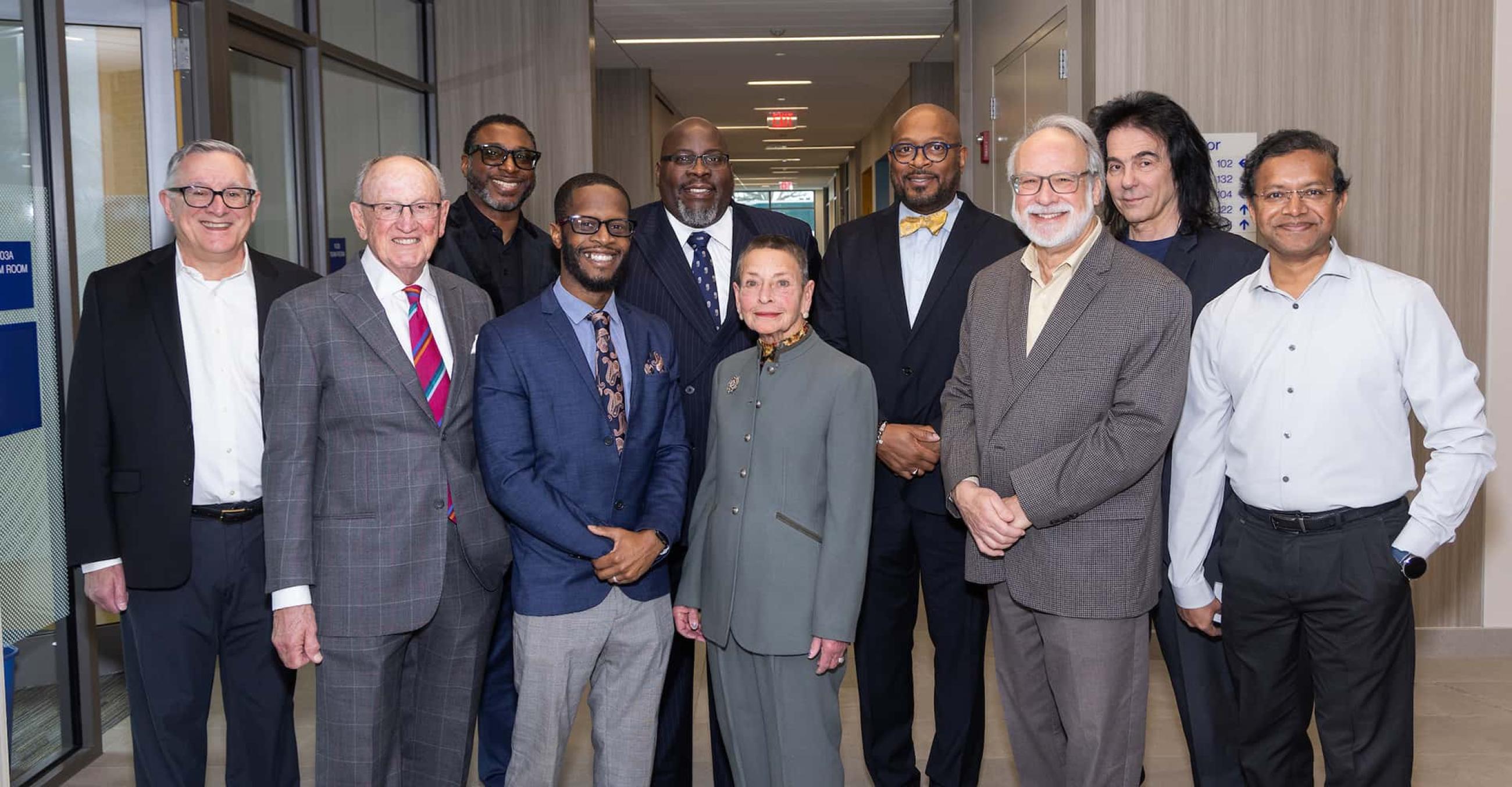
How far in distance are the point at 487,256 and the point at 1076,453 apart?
2.09 metres

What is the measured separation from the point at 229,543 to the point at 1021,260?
2049 mm

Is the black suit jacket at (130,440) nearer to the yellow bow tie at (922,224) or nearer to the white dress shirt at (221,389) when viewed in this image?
the white dress shirt at (221,389)

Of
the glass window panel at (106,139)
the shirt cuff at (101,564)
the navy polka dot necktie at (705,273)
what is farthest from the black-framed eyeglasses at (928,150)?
the glass window panel at (106,139)

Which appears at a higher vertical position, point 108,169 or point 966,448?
point 108,169

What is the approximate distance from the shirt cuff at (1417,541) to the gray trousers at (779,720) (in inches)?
50.4

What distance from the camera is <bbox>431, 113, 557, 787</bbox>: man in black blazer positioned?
3.53 meters

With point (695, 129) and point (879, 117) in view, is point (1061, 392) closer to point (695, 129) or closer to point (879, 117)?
point (695, 129)

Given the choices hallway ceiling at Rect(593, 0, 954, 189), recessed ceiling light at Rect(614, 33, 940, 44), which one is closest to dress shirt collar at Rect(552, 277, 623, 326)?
hallway ceiling at Rect(593, 0, 954, 189)

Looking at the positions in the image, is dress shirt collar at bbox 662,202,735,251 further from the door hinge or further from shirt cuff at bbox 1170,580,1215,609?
A: the door hinge

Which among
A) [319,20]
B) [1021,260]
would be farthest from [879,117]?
[1021,260]

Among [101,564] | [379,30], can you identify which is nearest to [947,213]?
[101,564]

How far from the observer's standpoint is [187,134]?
432cm

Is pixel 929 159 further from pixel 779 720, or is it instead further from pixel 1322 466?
pixel 779 720

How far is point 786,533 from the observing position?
2613mm
